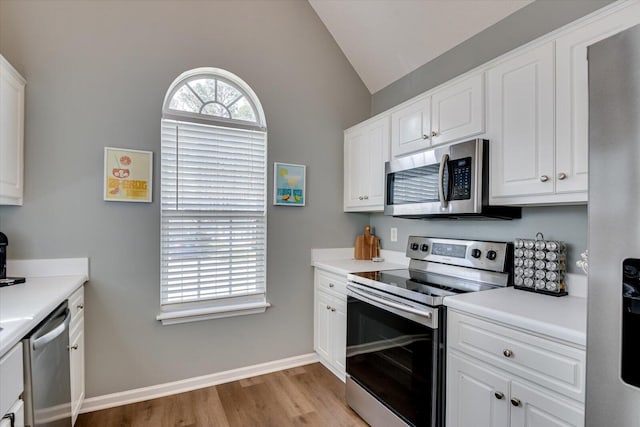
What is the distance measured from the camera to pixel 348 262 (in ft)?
9.29

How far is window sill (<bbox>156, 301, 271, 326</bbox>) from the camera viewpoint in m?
2.41

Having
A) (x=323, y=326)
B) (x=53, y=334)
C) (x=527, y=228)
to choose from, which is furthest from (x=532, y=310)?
(x=53, y=334)

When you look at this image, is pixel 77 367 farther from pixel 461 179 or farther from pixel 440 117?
pixel 440 117

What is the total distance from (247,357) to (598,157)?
2.64 metres

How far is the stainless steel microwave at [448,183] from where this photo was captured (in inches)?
70.1

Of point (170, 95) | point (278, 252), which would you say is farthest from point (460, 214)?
point (170, 95)

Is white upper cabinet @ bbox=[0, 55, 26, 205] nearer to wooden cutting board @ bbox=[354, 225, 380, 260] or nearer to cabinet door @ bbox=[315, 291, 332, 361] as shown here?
cabinet door @ bbox=[315, 291, 332, 361]

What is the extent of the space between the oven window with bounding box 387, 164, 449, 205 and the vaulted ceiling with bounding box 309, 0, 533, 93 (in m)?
1.02

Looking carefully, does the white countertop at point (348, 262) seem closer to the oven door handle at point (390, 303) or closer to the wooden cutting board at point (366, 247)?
the wooden cutting board at point (366, 247)

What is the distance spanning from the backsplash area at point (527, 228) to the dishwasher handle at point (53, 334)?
7.57ft

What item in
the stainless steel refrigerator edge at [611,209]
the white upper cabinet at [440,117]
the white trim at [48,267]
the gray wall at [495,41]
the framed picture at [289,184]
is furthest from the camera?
the framed picture at [289,184]

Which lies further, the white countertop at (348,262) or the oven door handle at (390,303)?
the white countertop at (348,262)

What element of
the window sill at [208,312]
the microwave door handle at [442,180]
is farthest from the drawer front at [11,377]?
the microwave door handle at [442,180]

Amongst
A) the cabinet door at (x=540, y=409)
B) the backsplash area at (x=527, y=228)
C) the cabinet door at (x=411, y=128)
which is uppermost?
the cabinet door at (x=411, y=128)
